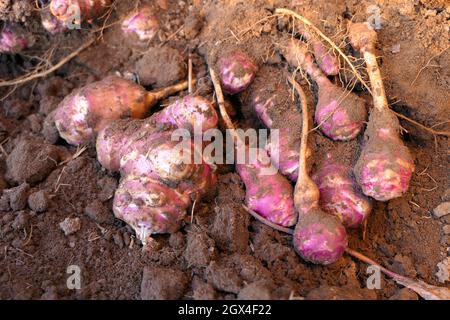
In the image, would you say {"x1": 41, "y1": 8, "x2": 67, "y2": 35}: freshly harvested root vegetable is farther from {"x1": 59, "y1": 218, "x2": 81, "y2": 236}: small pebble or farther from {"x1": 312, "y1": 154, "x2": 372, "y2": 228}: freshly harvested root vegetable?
{"x1": 312, "y1": 154, "x2": 372, "y2": 228}: freshly harvested root vegetable

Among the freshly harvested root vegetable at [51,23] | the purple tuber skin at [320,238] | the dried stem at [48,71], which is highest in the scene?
the freshly harvested root vegetable at [51,23]

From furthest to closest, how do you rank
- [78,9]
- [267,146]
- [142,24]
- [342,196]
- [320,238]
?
[142,24] → [78,9] → [267,146] → [342,196] → [320,238]

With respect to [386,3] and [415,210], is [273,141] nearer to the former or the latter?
[415,210]

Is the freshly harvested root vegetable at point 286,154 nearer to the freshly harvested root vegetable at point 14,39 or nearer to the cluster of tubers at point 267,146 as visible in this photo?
the cluster of tubers at point 267,146

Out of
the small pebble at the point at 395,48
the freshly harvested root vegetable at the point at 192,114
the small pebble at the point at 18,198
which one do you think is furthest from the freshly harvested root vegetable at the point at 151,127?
the small pebble at the point at 395,48

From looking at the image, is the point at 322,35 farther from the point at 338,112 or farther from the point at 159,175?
the point at 159,175

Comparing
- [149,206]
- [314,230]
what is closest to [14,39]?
[149,206]
